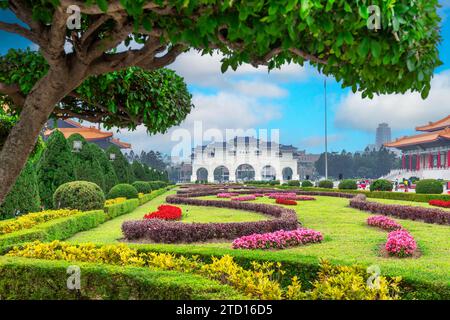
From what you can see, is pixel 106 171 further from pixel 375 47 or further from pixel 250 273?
pixel 375 47

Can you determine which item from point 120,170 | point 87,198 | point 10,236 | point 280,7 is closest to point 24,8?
point 280,7

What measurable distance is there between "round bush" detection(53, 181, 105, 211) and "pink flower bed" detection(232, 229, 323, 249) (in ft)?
22.0

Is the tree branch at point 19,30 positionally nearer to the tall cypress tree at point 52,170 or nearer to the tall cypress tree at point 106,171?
the tall cypress tree at point 52,170

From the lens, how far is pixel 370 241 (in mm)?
8867

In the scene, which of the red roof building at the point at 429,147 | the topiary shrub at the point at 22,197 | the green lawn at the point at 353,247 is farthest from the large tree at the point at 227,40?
the red roof building at the point at 429,147

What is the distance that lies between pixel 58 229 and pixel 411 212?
10.5 metres

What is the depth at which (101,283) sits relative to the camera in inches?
183

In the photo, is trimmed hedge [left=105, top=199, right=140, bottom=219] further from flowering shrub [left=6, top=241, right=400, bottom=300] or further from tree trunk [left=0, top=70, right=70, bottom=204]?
tree trunk [left=0, top=70, right=70, bottom=204]

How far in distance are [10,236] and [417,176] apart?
5501cm

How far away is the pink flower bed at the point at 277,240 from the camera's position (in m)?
8.11

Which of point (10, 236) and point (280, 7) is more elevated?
point (280, 7)

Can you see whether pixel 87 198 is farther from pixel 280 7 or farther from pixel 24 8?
pixel 280 7

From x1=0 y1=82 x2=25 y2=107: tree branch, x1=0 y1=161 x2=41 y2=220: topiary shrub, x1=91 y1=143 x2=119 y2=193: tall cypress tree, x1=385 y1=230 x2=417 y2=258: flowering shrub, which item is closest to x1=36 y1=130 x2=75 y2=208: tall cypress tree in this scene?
x1=0 y1=161 x2=41 y2=220: topiary shrub

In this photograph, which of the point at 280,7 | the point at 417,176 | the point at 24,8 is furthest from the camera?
the point at 417,176
